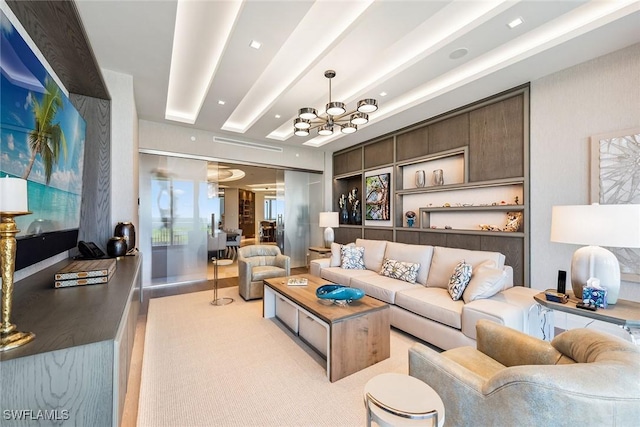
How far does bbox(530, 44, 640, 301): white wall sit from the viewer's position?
2645 mm

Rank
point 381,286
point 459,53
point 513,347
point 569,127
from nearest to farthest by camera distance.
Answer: point 513,347 → point 459,53 → point 569,127 → point 381,286

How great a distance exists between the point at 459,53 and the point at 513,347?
2756mm

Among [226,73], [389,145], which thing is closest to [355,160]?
[389,145]

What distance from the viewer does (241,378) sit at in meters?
2.14

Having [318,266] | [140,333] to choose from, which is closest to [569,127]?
[318,266]

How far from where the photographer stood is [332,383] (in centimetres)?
209

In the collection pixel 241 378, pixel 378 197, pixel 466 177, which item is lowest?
pixel 241 378

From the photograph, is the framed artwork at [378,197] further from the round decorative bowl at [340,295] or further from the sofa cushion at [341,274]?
the round decorative bowl at [340,295]

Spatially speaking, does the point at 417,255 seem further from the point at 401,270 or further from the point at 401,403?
the point at 401,403

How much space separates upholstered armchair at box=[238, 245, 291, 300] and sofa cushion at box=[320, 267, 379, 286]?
0.63 meters

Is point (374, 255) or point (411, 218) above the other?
point (411, 218)

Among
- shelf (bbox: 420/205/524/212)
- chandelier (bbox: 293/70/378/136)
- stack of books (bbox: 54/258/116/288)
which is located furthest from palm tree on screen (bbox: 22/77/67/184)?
shelf (bbox: 420/205/524/212)

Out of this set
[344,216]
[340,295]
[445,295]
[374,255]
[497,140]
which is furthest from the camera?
[344,216]

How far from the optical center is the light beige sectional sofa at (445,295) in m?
2.34
